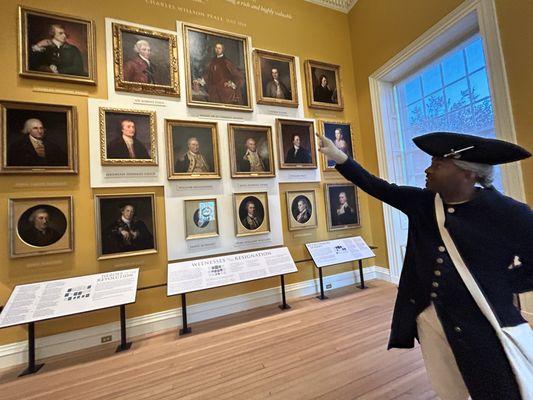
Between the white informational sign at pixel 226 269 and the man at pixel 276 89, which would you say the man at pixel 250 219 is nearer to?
the white informational sign at pixel 226 269

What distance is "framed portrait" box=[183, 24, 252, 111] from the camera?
3.76 meters

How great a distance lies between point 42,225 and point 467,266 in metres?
3.99

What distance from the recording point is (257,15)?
4.30 meters

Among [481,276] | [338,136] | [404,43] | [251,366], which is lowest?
[251,366]

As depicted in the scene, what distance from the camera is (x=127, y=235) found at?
3270mm

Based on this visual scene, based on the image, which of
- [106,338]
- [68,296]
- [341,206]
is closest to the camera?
[68,296]

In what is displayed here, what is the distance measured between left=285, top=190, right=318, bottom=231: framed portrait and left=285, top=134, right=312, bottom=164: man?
1.74 ft

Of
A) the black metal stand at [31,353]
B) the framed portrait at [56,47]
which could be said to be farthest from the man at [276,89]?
the black metal stand at [31,353]

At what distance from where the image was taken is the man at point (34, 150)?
9.48 feet

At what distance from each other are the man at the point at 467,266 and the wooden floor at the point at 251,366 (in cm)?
92

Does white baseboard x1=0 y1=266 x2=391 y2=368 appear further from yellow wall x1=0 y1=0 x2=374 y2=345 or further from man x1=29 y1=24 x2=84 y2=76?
man x1=29 y1=24 x2=84 y2=76

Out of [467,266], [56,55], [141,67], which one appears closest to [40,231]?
[56,55]

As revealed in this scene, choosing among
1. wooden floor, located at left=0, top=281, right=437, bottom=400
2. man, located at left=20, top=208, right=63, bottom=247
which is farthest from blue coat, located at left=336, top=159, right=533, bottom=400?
man, located at left=20, top=208, right=63, bottom=247

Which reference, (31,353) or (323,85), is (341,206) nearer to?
(323,85)
